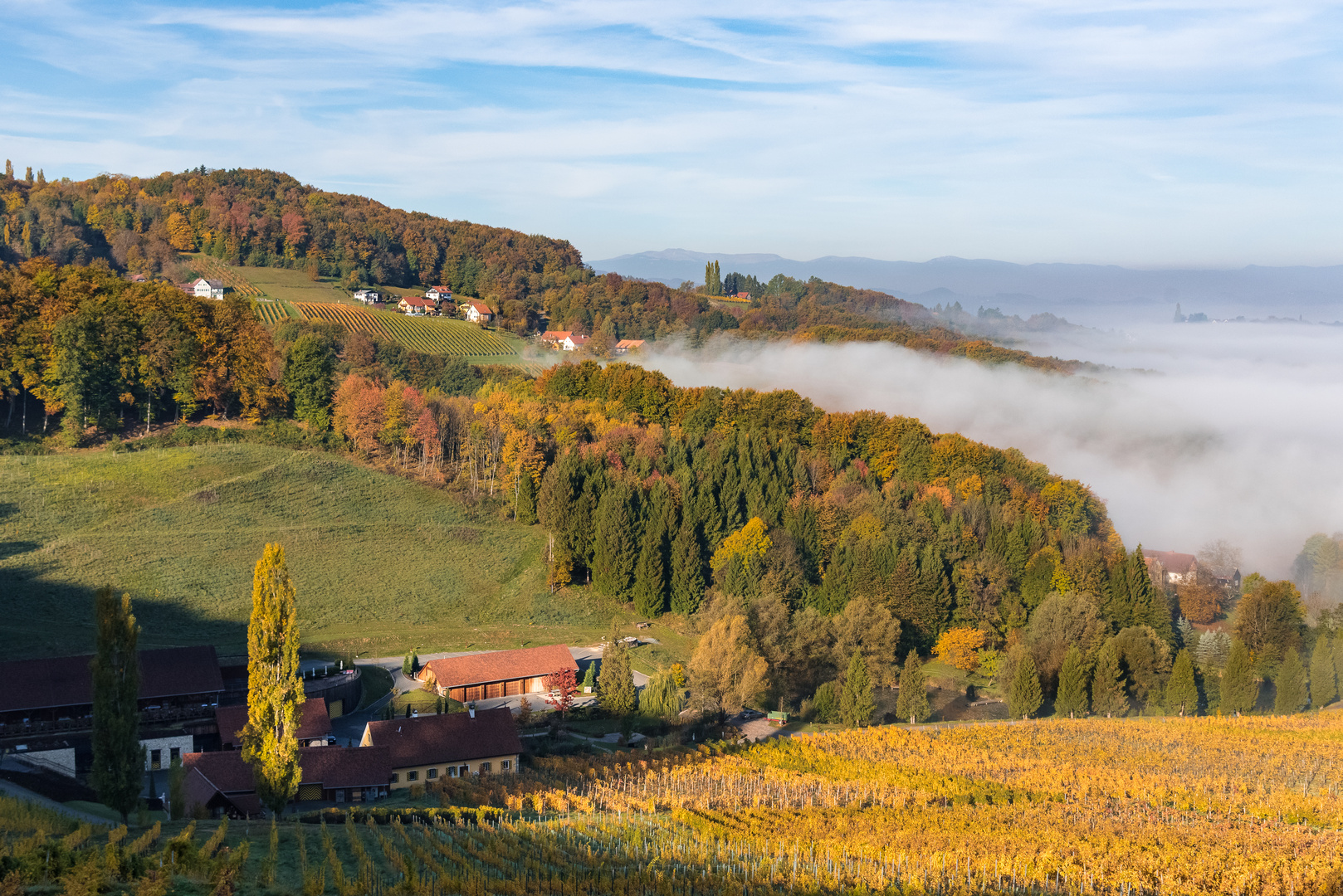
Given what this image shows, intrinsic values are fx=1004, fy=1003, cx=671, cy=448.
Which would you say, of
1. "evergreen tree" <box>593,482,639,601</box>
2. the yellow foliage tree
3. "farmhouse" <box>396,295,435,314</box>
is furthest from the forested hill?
the yellow foliage tree

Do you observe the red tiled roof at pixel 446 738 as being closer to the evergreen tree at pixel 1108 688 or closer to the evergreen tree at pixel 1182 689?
the evergreen tree at pixel 1108 688

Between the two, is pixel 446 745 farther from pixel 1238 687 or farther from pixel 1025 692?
pixel 1238 687

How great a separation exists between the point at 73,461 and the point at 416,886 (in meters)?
52.6

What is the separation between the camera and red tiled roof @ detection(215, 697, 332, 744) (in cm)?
3591

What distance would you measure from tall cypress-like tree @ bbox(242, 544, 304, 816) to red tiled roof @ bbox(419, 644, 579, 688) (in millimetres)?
18428

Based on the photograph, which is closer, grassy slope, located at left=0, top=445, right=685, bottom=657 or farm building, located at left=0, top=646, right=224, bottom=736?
farm building, located at left=0, top=646, right=224, bottom=736

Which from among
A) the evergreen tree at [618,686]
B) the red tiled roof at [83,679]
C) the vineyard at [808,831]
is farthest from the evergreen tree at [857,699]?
the red tiled roof at [83,679]

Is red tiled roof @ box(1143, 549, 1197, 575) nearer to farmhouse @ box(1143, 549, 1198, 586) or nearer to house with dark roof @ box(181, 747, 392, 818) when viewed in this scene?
farmhouse @ box(1143, 549, 1198, 586)

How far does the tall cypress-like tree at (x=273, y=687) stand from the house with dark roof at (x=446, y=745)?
8.59 meters

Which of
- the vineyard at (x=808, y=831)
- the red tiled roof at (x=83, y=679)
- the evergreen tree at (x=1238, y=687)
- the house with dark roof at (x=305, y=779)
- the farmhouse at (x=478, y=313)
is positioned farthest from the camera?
the farmhouse at (x=478, y=313)

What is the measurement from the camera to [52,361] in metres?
63.2

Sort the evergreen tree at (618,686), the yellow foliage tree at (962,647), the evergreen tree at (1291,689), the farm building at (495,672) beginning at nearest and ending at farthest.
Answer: the evergreen tree at (618,686)
the farm building at (495,672)
the evergreen tree at (1291,689)
the yellow foliage tree at (962,647)

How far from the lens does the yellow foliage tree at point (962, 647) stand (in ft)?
186

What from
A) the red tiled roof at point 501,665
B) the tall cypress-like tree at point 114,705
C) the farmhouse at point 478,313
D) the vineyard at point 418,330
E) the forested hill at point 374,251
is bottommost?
the red tiled roof at point 501,665
